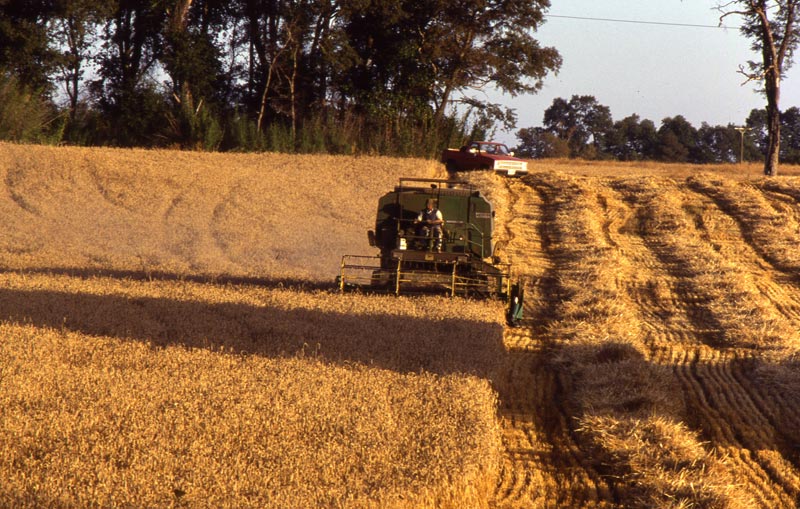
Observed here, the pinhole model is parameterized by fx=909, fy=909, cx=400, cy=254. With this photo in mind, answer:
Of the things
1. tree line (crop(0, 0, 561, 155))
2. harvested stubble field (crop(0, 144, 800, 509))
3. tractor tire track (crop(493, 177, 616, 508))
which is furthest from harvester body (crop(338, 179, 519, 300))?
tree line (crop(0, 0, 561, 155))

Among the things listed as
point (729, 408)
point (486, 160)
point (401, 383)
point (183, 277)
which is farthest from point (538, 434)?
point (486, 160)

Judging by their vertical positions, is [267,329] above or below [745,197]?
below

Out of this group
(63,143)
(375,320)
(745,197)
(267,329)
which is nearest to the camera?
(267,329)

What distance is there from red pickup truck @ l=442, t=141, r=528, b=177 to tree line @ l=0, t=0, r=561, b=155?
18.0 ft

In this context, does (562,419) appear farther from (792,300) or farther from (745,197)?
(745,197)

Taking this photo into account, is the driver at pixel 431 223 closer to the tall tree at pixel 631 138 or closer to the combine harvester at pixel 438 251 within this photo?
the combine harvester at pixel 438 251

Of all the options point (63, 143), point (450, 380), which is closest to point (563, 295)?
point (450, 380)

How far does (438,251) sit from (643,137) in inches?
2791

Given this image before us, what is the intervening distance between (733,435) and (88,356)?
6291mm

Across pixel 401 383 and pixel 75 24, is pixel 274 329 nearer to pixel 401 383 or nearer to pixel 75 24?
pixel 401 383

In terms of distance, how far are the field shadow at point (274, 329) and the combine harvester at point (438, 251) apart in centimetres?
277

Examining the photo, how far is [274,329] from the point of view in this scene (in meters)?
11.2

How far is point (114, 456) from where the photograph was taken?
616 centimetres

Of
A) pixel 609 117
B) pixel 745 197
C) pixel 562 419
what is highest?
pixel 609 117
